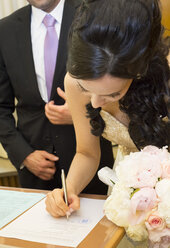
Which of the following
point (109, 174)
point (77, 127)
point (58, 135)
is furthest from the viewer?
point (58, 135)

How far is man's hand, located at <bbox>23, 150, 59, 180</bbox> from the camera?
2.51 m

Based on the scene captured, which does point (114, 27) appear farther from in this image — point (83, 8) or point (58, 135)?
point (58, 135)

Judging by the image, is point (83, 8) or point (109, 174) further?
point (109, 174)

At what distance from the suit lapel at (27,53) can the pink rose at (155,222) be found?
4.81 ft

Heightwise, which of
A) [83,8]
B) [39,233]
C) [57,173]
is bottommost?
[57,173]

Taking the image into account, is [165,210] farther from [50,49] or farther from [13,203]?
[50,49]

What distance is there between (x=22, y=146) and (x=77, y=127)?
795 millimetres

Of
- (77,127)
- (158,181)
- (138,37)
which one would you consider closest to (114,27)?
(138,37)

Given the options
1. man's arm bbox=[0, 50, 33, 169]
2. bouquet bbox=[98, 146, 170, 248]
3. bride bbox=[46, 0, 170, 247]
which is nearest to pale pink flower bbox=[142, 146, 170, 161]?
bouquet bbox=[98, 146, 170, 248]

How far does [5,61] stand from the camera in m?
2.54

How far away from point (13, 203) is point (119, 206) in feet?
1.89

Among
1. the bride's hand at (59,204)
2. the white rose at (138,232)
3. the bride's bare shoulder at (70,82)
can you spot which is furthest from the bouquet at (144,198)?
the bride's bare shoulder at (70,82)

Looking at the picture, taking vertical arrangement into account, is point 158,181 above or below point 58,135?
above

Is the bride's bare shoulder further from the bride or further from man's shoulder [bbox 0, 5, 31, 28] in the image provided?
man's shoulder [bbox 0, 5, 31, 28]
